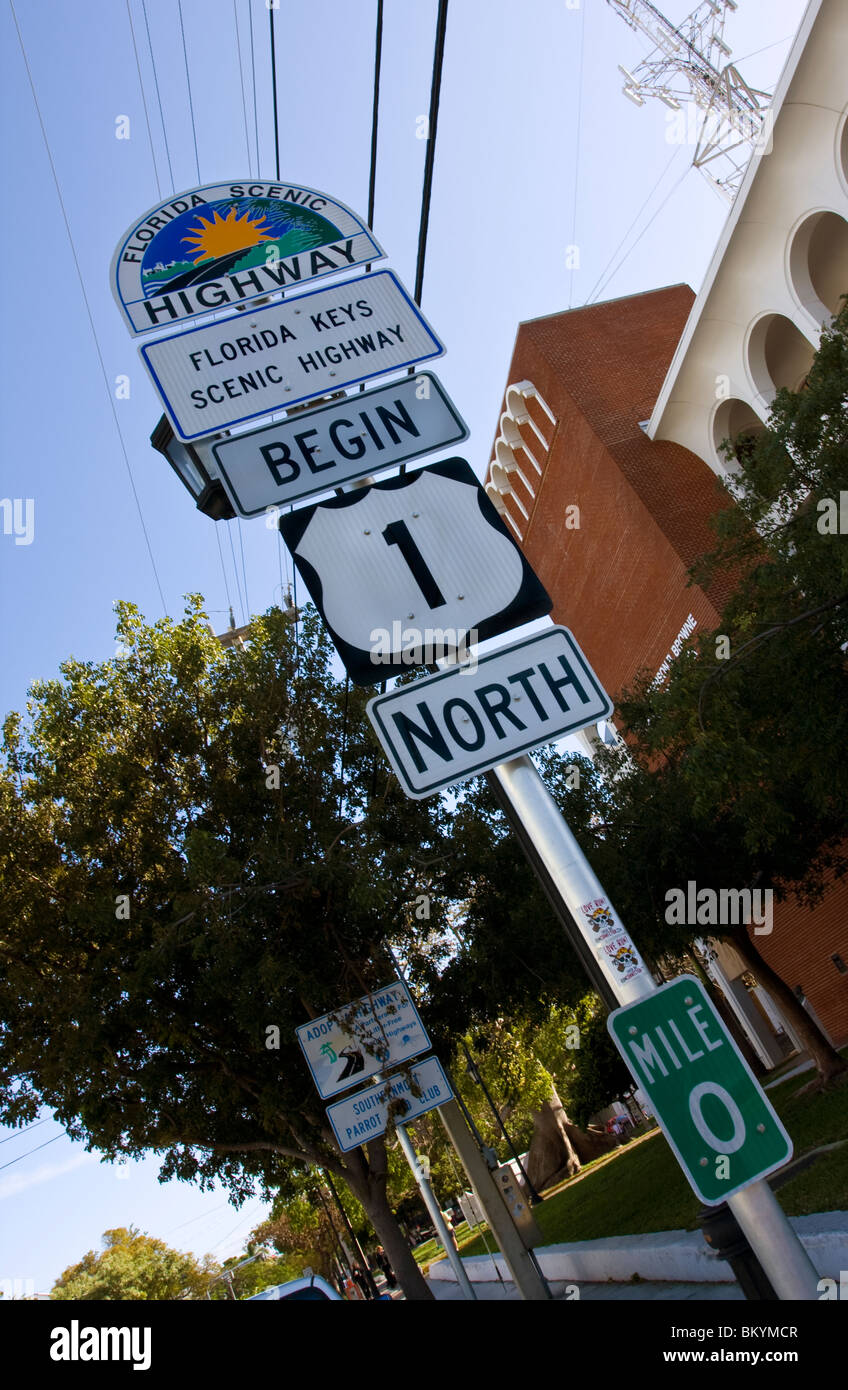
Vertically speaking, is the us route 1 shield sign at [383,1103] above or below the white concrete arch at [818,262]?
below

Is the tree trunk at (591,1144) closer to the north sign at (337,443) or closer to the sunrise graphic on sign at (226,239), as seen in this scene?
the sunrise graphic on sign at (226,239)

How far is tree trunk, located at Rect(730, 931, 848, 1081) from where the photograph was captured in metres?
19.2

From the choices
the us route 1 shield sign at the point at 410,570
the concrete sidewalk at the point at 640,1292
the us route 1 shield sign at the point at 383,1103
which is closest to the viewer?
the us route 1 shield sign at the point at 410,570

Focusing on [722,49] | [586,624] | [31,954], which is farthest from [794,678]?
[722,49]

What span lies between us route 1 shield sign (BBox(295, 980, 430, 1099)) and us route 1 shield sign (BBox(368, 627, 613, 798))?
27.8 ft

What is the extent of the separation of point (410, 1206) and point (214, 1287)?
26.9 metres

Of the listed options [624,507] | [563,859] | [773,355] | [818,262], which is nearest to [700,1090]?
[563,859]

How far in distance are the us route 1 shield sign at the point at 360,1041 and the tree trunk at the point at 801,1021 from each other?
11.5 m

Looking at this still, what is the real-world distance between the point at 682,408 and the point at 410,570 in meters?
24.6

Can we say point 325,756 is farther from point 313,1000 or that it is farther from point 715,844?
point 715,844

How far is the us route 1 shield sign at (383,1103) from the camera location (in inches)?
405

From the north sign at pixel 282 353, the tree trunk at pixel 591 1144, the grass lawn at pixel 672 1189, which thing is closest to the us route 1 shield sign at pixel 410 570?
the north sign at pixel 282 353

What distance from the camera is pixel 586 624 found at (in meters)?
31.7

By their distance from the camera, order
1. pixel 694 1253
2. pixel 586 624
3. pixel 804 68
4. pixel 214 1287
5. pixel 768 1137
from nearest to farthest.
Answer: pixel 768 1137
pixel 694 1253
pixel 804 68
pixel 586 624
pixel 214 1287
